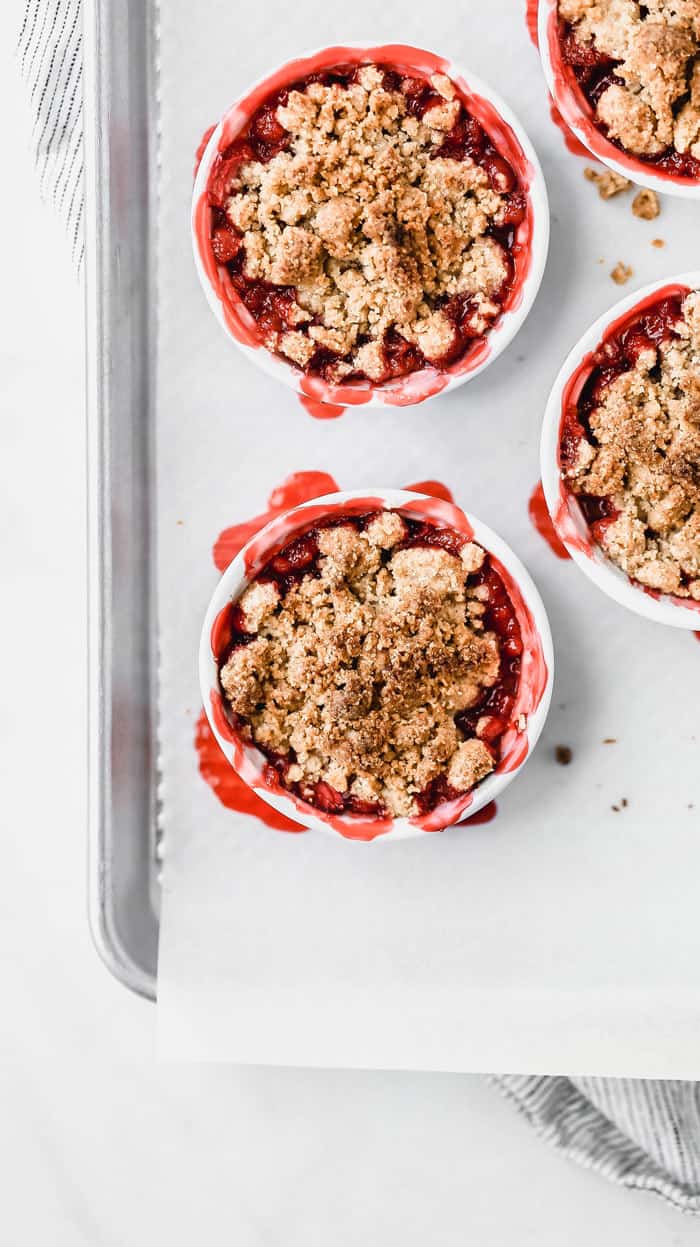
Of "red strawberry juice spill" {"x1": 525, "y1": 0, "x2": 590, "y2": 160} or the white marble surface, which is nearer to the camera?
"red strawberry juice spill" {"x1": 525, "y1": 0, "x2": 590, "y2": 160}

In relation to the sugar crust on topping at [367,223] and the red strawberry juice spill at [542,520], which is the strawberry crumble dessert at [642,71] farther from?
the red strawberry juice spill at [542,520]

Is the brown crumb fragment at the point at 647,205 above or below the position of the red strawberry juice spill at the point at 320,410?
above

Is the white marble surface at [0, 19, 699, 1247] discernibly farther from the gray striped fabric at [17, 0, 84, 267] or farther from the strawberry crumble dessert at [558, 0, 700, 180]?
the strawberry crumble dessert at [558, 0, 700, 180]

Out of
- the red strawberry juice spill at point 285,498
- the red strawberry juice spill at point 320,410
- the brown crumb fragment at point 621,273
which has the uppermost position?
the brown crumb fragment at point 621,273

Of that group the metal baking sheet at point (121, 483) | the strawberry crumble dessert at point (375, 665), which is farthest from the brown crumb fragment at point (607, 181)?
the metal baking sheet at point (121, 483)

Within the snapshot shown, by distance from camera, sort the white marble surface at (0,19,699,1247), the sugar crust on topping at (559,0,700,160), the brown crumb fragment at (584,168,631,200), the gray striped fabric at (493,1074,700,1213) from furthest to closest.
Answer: the white marble surface at (0,19,699,1247), the gray striped fabric at (493,1074,700,1213), the brown crumb fragment at (584,168,631,200), the sugar crust on topping at (559,0,700,160)

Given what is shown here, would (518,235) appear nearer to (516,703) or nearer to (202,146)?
(202,146)

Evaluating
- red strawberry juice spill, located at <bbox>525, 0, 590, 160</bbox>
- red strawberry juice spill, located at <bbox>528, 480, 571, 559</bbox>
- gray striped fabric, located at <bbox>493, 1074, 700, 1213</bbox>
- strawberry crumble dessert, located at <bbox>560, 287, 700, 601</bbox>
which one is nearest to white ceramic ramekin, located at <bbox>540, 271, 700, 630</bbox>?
strawberry crumble dessert, located at <bbox>560, 287, 700, 601</bbox>
